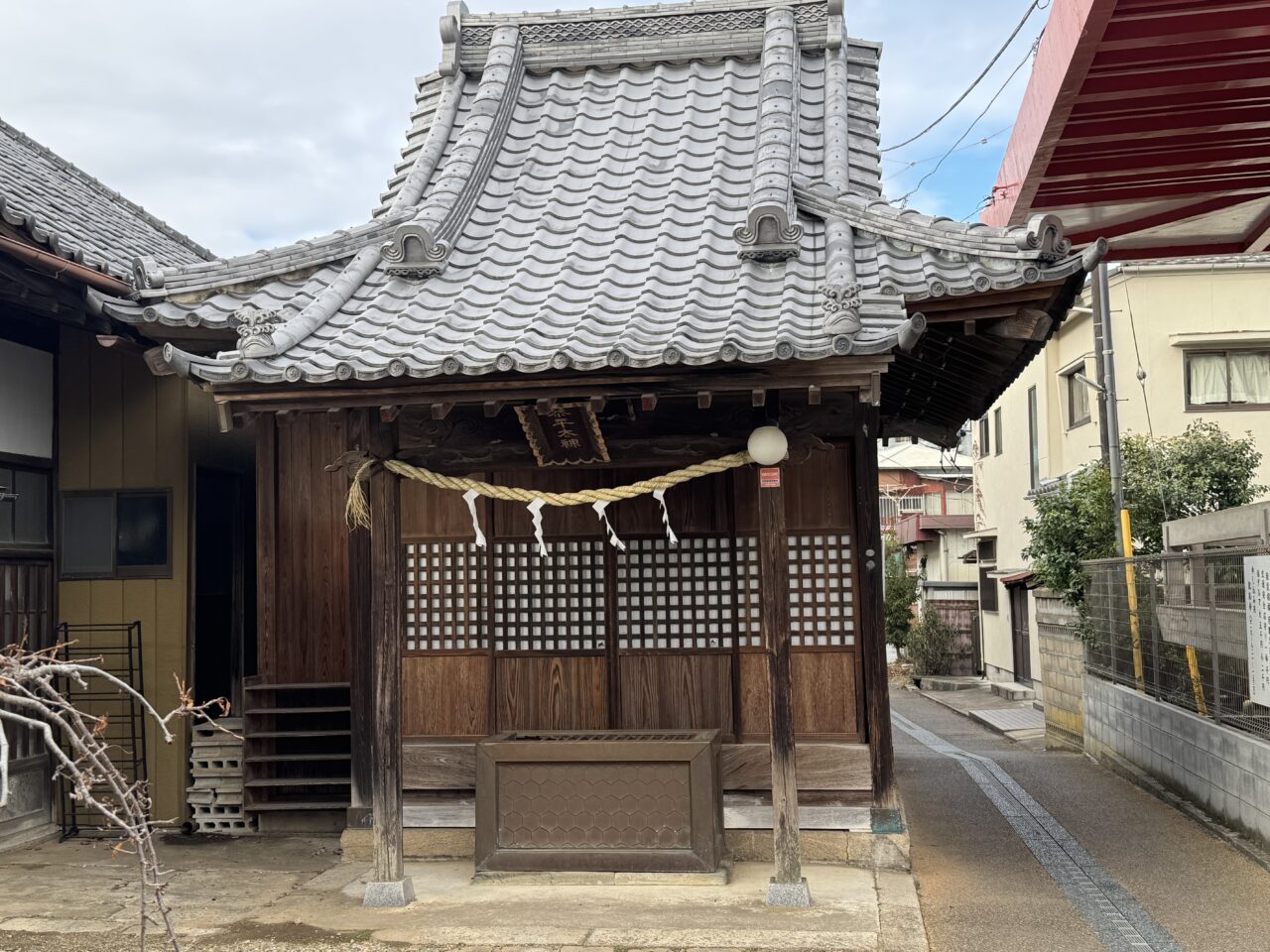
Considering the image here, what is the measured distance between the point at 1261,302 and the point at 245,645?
17.6 meters

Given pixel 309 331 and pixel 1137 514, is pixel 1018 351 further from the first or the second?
pixel 1137 514

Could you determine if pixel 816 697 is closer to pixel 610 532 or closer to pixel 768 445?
pixel 610 532

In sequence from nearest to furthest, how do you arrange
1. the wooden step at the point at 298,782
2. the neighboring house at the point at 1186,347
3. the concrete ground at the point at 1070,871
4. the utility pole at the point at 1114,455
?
1. the concrete ground at the point at 1070,871
2. the wooden step at the point at 298,782
3. the utility pole at the point at 1114,455
4. the neighboring house at the point at 1186,347

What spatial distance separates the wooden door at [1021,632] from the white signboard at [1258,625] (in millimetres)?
18288

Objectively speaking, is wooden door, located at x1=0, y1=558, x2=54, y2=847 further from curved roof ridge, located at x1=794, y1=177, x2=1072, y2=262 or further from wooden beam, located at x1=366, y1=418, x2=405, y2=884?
curved roof ridge, located at x1=794, y1=177, x2=1072, y2=262

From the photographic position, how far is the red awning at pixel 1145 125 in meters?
7.54

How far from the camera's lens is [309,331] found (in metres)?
8.12

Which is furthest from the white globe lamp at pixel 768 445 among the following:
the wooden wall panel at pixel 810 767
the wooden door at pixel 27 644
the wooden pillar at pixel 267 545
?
the wooden door at pixel 27 644

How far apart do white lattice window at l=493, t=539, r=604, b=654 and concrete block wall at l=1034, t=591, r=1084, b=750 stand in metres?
10.1

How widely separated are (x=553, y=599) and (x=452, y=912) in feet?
8.35

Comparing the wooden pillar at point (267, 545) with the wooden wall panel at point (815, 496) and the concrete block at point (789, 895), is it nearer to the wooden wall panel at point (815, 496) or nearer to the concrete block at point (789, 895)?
the wooden wall panel at point (815, 496)

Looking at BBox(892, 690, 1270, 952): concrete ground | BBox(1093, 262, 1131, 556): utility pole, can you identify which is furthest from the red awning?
BBox(892, 690, 1270, 952): concrete ground

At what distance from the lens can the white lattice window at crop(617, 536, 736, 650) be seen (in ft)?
30.3

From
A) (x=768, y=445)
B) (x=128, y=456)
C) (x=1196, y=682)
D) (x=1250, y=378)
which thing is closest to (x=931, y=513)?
(x=1250, y=378)
